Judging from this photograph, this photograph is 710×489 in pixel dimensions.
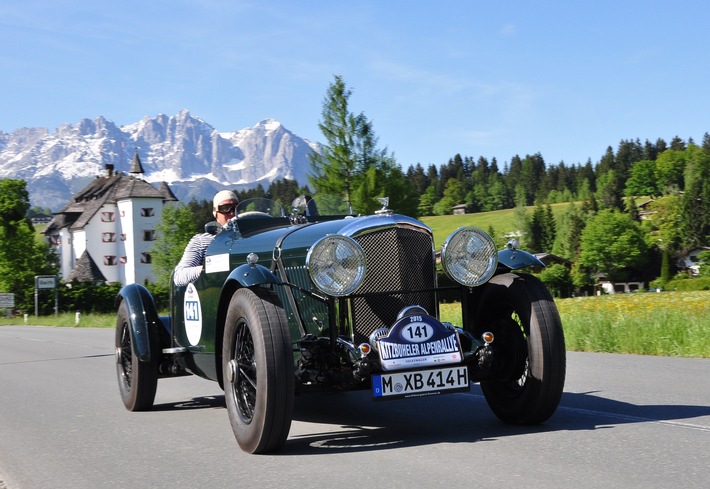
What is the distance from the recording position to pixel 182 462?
5320 millimetres

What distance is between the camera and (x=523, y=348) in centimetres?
595

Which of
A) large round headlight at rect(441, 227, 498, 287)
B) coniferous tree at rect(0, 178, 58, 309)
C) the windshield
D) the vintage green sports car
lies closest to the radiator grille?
the vintage green sports car

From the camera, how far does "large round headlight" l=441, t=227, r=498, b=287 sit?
5.92 meters

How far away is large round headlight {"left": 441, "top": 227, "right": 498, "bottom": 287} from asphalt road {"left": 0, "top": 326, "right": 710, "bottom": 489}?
1038mm

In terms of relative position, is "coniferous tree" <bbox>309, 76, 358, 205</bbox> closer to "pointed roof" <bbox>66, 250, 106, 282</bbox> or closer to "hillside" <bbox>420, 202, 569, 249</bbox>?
"pointed roof" <bbox>66, 250, 106, 282</bbox>

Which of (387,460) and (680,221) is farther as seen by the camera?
(680,221)

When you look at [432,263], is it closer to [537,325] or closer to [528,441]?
[537,325]

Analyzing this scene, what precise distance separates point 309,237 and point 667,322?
766 cm

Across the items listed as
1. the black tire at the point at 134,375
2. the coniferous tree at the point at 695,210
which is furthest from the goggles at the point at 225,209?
the coniferous tree at the point at 695,210

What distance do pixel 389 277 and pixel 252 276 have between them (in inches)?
37.6

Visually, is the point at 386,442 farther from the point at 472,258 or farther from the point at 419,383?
the point at 472,258

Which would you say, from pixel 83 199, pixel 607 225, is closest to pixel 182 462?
pixel 83 199

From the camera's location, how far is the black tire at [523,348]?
5645 mm

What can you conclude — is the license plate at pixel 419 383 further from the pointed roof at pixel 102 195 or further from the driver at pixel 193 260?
the pointed roof at pixel 102 195
